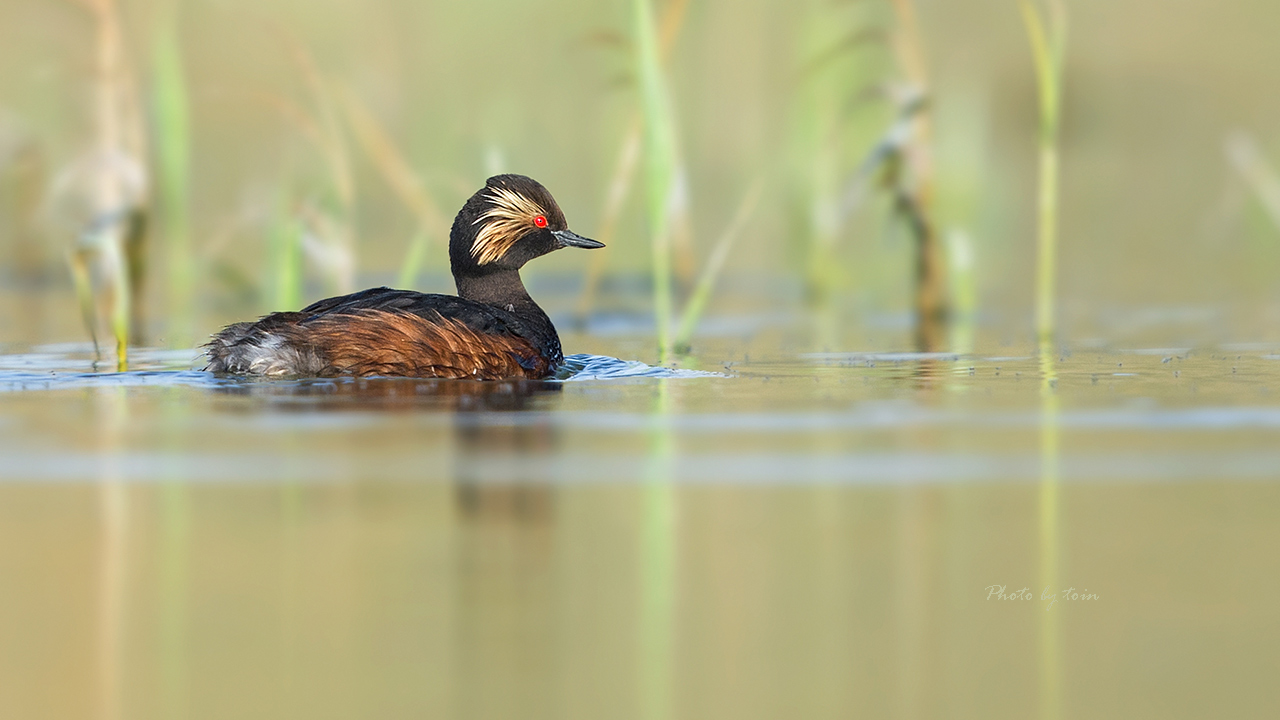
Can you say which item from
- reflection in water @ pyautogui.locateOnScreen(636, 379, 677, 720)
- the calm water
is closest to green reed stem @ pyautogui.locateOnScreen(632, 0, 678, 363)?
the calm water

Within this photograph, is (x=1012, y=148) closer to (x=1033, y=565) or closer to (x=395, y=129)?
(x=395, y=129)

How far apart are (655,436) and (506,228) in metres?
3.19

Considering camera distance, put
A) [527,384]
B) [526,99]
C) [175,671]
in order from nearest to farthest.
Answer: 1. [175,671]
2. [527,384]
3. [526,99]

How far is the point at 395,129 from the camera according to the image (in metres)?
18.5

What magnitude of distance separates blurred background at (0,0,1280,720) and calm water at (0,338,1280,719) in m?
0.02

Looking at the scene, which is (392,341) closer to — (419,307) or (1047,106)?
(419,307)

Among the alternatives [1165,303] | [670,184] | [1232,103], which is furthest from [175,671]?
[1232,103]

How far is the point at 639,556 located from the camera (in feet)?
17.4

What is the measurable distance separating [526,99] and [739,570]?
1523cm

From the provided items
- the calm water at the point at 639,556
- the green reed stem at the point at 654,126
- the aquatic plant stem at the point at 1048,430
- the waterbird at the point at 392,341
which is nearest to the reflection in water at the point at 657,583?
the calm water at the point at 639,556

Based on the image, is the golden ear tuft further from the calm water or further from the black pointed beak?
the calm water

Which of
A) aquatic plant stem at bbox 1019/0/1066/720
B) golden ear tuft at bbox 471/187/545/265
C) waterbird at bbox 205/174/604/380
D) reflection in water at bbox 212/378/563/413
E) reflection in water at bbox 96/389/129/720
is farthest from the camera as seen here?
golden ear tuft at bbox 471/187/545/265

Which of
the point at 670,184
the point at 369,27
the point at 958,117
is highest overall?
the point at 369,27

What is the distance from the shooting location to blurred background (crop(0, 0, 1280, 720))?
439 cm
